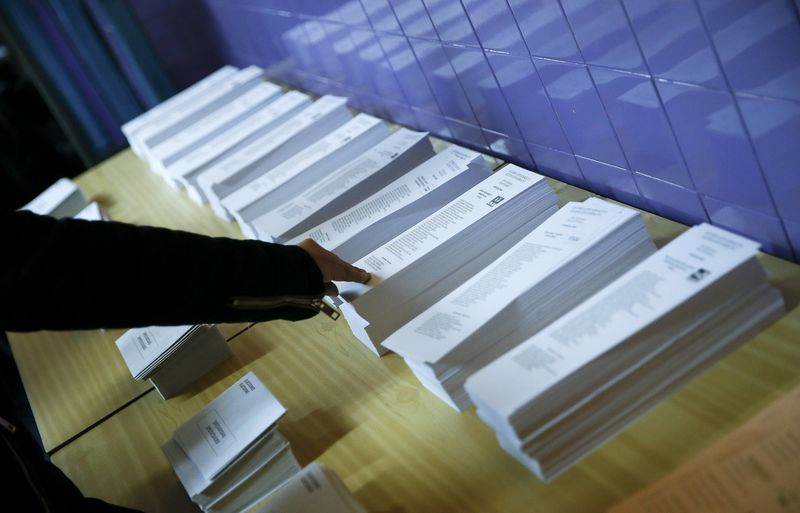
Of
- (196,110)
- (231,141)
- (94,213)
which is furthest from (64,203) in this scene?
(231,141)

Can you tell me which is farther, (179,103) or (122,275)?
(179,103)

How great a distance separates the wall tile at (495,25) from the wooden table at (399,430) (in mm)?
332

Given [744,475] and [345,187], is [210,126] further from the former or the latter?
[744,475]

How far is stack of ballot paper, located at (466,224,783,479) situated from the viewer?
45.0 inches

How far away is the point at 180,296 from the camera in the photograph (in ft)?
4.26

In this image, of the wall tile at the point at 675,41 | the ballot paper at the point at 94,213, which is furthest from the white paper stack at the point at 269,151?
the wall tile at the point at 675,41

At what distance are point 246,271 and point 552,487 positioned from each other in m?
0.59

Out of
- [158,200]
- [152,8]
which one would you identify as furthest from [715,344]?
[152,8]

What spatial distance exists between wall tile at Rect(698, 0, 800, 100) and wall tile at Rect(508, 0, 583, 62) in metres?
0.34

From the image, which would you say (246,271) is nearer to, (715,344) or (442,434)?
(442,434)

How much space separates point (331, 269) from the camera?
149cm

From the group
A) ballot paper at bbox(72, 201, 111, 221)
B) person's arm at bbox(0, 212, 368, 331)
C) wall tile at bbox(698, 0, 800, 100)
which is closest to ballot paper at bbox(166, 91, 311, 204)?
ballot paper at bbox(72, 201, 111, 221)

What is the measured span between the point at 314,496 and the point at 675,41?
90cm

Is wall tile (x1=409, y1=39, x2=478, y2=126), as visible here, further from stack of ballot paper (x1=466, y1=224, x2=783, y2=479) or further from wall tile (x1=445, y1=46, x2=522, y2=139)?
stack of ballot paper (x1=466, y1=224, x2=783, y2=479)
